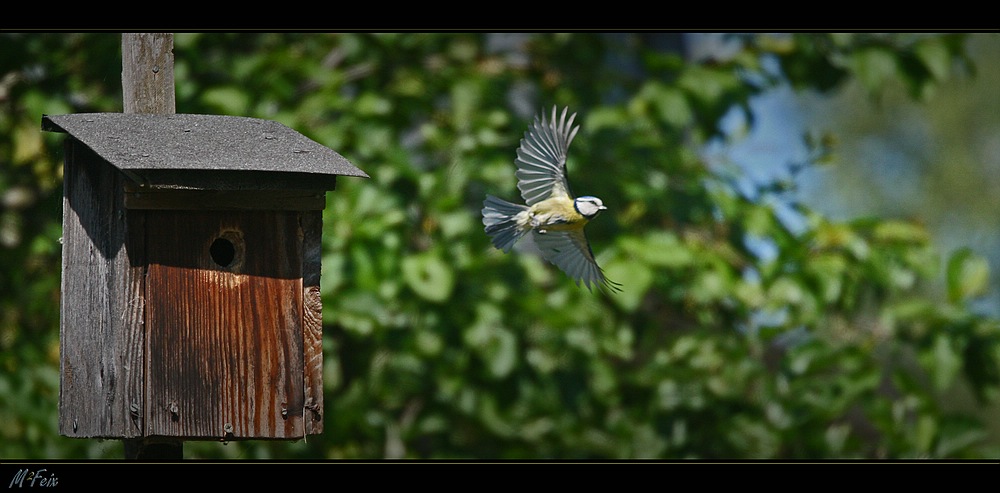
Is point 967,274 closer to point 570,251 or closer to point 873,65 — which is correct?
point 873,65

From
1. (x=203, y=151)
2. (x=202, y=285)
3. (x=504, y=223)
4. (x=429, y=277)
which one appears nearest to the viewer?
(x=203, y=151)

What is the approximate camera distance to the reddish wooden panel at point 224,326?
10.1 ft

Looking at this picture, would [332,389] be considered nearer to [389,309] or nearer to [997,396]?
[389,309]

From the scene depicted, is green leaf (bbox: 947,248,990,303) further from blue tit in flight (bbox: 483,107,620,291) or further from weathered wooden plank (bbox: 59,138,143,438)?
weathered wooden plank (bbox: 59,138,143,438)

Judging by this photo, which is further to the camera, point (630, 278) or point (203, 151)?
point (630, 278)

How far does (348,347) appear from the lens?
232 inches

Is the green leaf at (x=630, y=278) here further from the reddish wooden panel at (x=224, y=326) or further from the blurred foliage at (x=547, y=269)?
the reddish wooden panel at (x=224, y=326)

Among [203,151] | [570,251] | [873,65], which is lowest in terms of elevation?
[570,251]

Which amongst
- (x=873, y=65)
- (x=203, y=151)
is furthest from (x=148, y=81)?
(x=873, y=65)

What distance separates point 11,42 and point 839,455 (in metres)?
4.66

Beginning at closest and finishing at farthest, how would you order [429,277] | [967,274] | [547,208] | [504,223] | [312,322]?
[312,322] < [547,208] < [504,223] < [429,277] < [967,274]

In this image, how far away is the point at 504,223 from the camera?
3.62m

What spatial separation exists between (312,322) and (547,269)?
9.57 ft

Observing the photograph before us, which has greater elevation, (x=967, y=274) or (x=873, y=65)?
(x=873, y=65)
